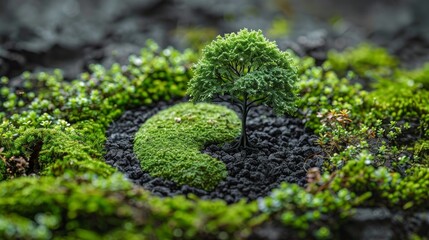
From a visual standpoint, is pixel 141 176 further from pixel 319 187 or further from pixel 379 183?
pixel 379 183

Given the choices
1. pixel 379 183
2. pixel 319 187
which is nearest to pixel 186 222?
pixel 319 187

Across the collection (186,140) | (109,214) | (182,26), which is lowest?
(109,214)

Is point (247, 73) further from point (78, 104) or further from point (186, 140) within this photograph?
point (78, 104)

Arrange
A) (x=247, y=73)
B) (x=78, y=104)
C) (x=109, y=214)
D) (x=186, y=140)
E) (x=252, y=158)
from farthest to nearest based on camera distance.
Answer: (x=78, y=104) < (x=186, y=140) < (x=252, y=158) < (x=247, y=73) < (x=109, y=214)

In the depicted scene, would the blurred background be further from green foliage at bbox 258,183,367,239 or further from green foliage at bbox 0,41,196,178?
green foliage at bbox 258,183,367,239

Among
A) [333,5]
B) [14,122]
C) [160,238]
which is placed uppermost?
[333,5]

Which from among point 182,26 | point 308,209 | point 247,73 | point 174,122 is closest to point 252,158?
point 247,73
